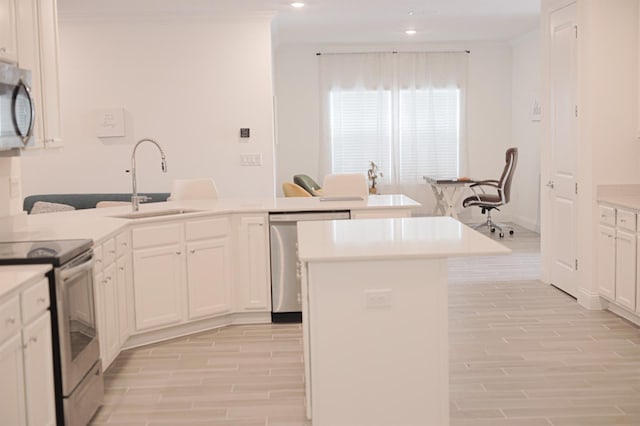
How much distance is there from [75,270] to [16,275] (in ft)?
1.44

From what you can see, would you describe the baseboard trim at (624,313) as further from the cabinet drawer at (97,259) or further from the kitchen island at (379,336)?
the cabinet drawer at (97,259)

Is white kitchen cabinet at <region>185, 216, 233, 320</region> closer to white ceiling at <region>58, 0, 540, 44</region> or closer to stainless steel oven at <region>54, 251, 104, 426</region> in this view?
stainless steel oven at <region>54, 251, 104, 426</region>

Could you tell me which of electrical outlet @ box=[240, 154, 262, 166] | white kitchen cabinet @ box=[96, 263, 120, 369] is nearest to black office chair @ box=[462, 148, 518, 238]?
electrical outlet @ box=[240, 154, 262, 166]

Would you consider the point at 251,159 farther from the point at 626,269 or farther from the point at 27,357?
the point at 27,357

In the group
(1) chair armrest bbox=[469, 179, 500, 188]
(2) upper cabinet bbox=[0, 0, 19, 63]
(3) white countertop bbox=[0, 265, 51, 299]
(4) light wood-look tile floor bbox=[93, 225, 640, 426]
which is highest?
(2) upper cabinet bbox=[0, 0, 19, 63]

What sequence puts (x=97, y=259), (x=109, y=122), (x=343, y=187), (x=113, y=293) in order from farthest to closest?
(x=109, y=122) → (x=343, y=187) → (x=113, y=293) → (x=97, y=259)

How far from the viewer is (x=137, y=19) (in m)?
7.36

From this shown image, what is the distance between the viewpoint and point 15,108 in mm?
3340

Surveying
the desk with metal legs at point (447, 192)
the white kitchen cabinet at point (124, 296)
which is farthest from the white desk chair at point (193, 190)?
the desk with metal legs at point (447, 192)

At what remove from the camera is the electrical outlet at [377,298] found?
312cm

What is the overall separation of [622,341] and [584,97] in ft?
6.00

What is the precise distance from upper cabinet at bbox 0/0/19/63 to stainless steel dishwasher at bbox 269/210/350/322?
217cm

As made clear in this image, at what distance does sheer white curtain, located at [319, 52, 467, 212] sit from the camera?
1077 centimetres

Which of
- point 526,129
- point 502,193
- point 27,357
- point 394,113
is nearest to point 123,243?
point 27,357
